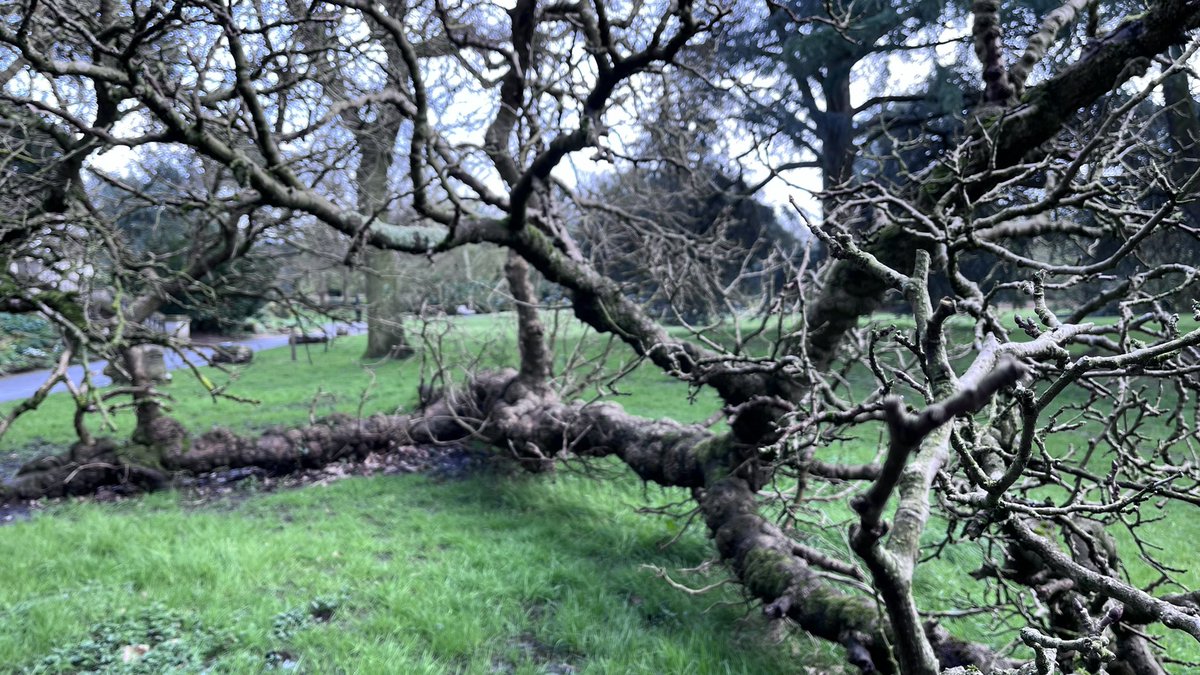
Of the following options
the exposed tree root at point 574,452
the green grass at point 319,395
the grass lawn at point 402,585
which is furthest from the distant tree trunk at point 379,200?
the grass lawn at point 402,585

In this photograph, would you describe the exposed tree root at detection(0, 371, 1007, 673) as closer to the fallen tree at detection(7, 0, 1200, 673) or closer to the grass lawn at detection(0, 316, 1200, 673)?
the fallen tree at detection(7, 0, 1200, 673)

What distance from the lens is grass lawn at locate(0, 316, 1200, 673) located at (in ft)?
10.7

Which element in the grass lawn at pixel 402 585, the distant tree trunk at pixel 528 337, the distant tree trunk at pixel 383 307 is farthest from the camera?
the distant tree trunk at pixel 383 307

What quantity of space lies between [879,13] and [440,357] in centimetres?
647

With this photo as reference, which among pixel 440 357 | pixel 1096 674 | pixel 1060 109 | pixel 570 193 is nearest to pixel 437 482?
→ pixel 440 357

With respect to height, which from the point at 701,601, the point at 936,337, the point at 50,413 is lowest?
the point at 50,413

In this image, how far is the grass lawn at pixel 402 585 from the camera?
3270 millimetres

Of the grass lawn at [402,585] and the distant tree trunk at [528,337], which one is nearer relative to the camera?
the grass lawn at [402,585]

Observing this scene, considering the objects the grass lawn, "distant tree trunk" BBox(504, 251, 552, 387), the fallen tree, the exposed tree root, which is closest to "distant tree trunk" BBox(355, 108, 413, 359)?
the fallen tree

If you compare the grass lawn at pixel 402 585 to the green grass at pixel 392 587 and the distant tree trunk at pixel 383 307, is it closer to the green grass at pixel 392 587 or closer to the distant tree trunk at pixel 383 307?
the green grass at pixel 392 587

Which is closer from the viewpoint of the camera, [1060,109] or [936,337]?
[936,337]

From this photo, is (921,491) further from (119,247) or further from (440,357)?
(119,247)

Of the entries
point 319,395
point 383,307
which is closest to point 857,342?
point 319,395

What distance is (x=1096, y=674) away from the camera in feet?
3.40
